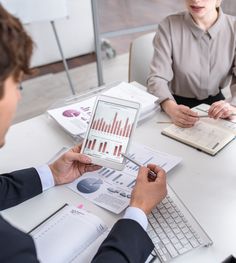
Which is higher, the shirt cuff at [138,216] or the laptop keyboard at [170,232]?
the shirt cuff at [138,216]

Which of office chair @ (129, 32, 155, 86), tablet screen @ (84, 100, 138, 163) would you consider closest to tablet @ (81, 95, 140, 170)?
tablet screen @ (84, 100, 138, 163)

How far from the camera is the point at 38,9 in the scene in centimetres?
248

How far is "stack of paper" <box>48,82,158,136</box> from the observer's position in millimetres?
1137

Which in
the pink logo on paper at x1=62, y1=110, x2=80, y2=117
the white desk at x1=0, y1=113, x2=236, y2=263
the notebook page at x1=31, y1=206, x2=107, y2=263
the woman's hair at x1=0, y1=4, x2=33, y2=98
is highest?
the woman's hair at x1=0, y1=4, x2=33, y2=98

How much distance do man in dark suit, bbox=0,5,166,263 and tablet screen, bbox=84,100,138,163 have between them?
5 cm

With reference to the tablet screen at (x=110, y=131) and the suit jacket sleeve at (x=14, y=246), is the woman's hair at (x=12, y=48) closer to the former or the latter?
the suit jacket sleeve at (x=14, y=246)

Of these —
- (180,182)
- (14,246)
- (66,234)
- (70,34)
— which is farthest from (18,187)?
(70,34)

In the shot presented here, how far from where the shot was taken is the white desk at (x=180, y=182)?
0.75 m

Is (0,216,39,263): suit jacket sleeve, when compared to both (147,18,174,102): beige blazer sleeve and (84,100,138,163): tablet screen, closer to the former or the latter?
(84,100,138,163): tablet screen

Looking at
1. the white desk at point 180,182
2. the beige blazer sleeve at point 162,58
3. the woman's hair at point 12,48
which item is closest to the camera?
the woman's hair at point 12,48

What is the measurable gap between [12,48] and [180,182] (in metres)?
0.57

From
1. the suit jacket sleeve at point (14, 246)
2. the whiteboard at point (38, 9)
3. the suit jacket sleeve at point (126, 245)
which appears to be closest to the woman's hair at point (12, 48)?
the suit jacket sleeve at point (14, 246)

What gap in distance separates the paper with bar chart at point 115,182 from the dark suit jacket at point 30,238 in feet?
0.37

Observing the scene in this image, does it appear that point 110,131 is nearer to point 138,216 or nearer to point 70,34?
point 138,216
